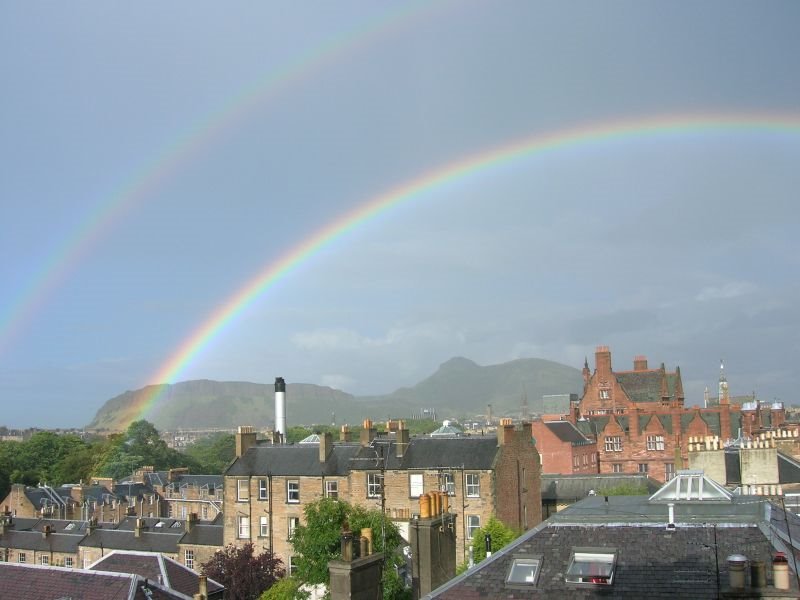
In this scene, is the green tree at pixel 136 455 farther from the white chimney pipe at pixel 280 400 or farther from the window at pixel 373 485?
the window at pixel 373 485

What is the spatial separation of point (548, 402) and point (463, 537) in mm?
79192

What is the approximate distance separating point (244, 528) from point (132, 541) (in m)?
12.6

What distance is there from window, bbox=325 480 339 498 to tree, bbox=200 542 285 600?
5.65 meters

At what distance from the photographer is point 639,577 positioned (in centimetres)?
1434

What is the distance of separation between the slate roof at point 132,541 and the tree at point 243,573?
14.0 meters

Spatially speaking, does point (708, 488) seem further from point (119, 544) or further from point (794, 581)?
point (119, 544)

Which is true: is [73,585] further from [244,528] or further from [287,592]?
[244,528]

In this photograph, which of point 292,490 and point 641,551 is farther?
point 292,490

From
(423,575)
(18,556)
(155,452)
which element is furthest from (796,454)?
(155,452)

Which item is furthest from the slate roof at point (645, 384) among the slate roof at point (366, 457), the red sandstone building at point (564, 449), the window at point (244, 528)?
the window at point (244, 528)

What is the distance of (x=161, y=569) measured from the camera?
3338 centimetres

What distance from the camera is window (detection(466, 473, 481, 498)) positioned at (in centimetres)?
4488

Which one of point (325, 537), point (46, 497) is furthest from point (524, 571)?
point (46, 497)

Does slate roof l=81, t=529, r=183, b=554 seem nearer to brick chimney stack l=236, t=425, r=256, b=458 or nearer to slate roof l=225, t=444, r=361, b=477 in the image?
brick chimney stack l=236, t=425, r=256, b=458
